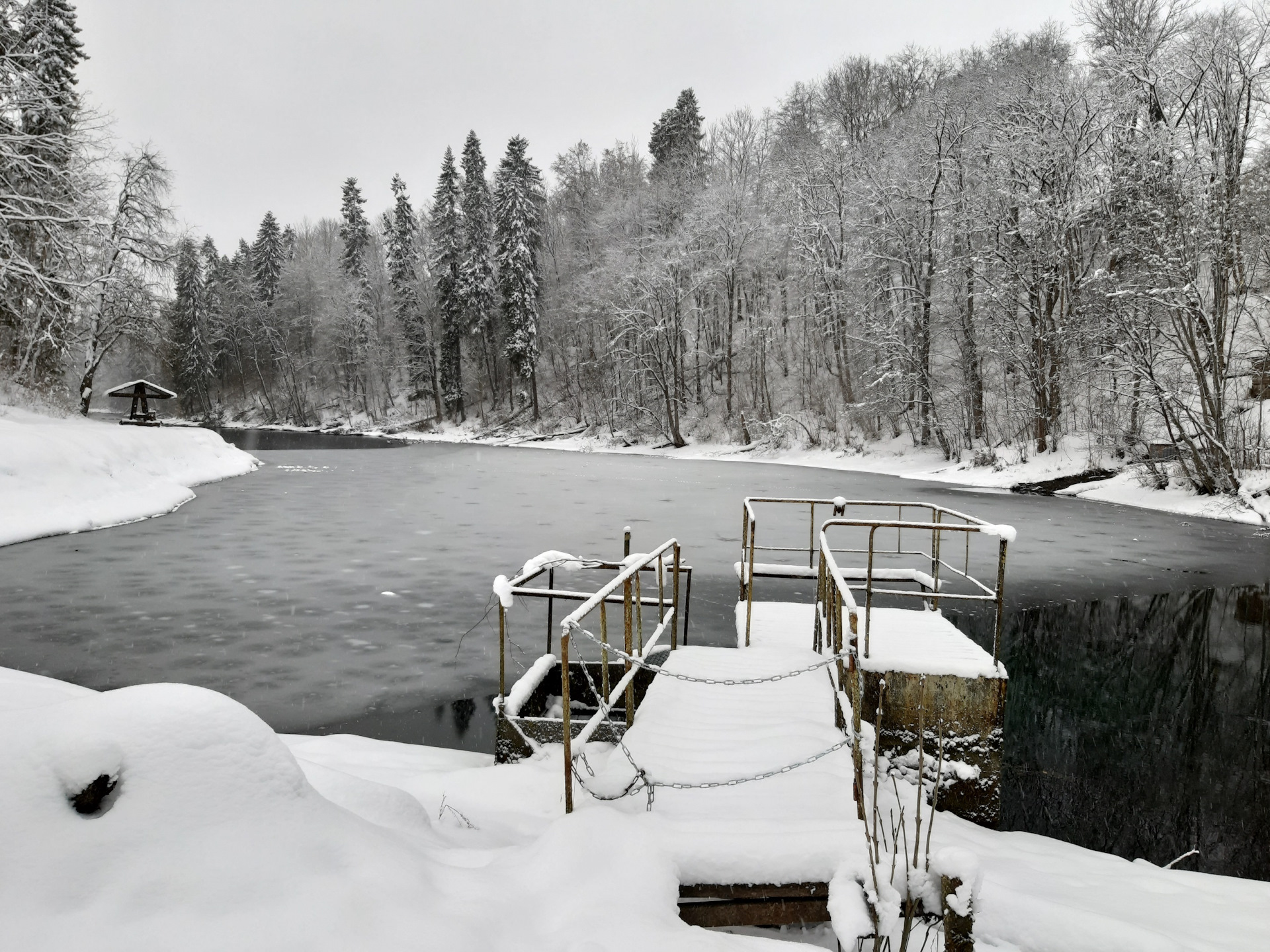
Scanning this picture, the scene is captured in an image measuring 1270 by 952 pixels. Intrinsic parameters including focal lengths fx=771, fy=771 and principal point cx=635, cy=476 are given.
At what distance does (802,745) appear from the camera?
17.1 ft

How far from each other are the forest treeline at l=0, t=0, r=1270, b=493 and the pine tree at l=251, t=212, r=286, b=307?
5.27 metres

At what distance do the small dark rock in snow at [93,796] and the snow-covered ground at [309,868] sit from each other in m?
0.02

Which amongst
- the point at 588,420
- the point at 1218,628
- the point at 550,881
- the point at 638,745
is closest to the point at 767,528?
the point at 1218,628

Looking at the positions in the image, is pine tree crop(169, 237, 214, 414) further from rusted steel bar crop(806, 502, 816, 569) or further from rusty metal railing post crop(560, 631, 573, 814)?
rusty metal railing post crop(560, 631, 573, 814)

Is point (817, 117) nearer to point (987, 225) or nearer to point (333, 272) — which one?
point (987, 225)

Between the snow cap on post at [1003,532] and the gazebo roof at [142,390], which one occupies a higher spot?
the gazebo roof at [142,390]

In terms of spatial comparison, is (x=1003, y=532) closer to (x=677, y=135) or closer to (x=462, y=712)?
(x=462, y=712)

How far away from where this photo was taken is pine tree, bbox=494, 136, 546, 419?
5494cm

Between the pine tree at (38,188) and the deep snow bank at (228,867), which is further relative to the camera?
the pine tree at (38,188)

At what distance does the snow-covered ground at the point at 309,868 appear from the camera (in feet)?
8.58

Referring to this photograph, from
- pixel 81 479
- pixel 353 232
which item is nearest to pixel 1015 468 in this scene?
pixel 81 479

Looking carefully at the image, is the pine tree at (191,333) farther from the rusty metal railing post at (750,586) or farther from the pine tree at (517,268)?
the rusty metal railing post at (750,586)

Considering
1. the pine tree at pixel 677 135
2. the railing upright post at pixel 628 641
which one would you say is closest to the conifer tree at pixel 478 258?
the pine tree at pixel 677 135

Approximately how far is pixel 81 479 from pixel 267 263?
213ft
